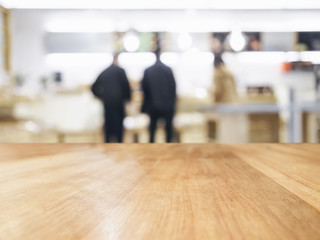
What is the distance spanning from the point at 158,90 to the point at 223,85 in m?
0.79

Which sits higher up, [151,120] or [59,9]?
[59,9]

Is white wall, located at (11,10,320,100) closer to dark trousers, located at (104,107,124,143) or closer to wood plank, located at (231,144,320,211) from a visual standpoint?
dark trousers, located at (104,107,124,143)

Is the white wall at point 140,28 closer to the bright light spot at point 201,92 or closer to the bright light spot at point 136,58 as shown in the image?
the bright light spot at point 136,58

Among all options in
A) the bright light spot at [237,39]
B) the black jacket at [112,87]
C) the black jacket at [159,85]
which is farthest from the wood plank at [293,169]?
the bright light spot at [237,39]

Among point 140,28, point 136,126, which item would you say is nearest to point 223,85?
point 136,126

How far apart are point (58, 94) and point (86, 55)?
4.14m

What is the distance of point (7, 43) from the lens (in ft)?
27.8

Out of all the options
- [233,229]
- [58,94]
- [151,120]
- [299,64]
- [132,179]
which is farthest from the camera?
[299,64]

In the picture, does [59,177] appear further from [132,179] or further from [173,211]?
[173,211]

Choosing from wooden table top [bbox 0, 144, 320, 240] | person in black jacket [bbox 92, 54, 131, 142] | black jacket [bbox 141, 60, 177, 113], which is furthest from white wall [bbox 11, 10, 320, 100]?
wooden table top [bbox 0, 144, 320, 240]

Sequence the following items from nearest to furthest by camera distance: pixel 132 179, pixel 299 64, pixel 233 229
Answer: pixel 233 229, pixel 132 179, pixel 299 64

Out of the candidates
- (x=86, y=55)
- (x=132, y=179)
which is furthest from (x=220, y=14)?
(x=132, y=179)

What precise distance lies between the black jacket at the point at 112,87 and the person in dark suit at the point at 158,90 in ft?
0.70
